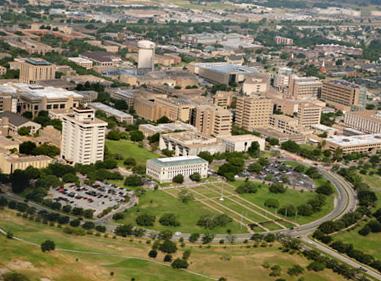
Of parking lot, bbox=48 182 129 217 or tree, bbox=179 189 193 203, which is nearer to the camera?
parking lot, bbox=48 182 129 217

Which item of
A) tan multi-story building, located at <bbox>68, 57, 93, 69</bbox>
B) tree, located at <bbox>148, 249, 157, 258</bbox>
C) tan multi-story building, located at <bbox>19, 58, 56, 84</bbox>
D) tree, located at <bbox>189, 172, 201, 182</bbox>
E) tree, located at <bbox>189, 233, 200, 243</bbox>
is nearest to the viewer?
tree, located at <bbox>148, 249, 157, 258</bbox>

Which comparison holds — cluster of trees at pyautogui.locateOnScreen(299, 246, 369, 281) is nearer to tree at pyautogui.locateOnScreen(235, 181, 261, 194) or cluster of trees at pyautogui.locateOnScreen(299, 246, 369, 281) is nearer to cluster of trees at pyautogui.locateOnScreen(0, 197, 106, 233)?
tree at pyautogui.locateOnScreen(235, 181, 261, 194)

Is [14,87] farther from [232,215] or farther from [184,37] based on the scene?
[184,37]

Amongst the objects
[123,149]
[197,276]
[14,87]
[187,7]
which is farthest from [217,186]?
[187,7]

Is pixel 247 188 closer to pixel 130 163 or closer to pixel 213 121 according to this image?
pixel 130 163

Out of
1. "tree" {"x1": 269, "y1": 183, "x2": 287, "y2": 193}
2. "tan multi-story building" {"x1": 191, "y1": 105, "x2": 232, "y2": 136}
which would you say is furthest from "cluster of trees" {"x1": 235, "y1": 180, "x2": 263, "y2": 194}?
"tan multi-story building" {"x1": 191, "y1": 105, "x2": 232, "y2": 136}
